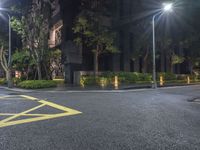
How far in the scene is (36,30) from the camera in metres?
27.7

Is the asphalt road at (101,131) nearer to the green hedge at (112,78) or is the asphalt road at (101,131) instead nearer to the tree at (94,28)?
the green hedge at (112,78)

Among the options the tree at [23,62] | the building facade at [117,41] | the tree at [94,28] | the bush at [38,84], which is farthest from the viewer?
the building facade at [117,41]

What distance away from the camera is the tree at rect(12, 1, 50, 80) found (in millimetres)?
27453

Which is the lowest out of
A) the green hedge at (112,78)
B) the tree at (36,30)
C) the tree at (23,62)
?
the green hedge at (112,78)

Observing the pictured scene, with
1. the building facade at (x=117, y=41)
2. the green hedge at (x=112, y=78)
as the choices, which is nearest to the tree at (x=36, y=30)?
the green hedge at (x=112, y=78)

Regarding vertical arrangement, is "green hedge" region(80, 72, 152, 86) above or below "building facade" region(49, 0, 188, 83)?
below

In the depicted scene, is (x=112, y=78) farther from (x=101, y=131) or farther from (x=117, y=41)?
(x=101, y=131)

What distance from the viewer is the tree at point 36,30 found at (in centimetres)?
2745

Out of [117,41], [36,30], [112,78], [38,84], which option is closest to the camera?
[38,84]

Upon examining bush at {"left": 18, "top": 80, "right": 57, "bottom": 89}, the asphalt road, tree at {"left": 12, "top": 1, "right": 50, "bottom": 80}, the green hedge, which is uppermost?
tree at {"left": 12, "top": 1, "right": 50, "bottom": 80}

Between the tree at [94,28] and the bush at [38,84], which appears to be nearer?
the bush at [38,84]

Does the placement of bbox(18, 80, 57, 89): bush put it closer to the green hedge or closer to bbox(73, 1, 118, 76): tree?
the green hedge

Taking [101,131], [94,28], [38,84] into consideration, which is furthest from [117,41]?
[101,131]

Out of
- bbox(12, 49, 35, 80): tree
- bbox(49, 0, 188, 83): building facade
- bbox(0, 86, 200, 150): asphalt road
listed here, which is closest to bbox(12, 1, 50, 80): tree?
bbox(12, 49, 35, 80): tree
